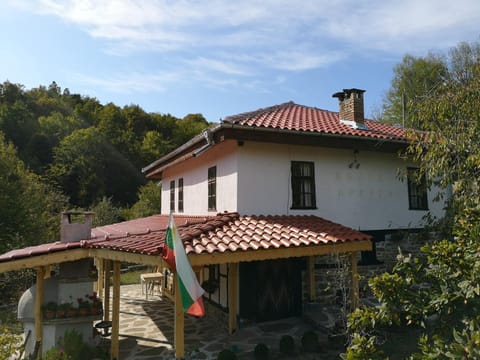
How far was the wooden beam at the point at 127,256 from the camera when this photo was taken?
5.88m

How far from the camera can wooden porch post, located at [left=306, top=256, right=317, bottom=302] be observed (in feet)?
32.4

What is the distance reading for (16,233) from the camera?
1548cm

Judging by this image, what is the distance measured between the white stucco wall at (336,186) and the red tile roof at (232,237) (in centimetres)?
74

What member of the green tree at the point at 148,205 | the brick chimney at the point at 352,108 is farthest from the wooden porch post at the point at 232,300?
the green tree at the point at 148,205

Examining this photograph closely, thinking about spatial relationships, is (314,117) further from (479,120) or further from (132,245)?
(132,245)

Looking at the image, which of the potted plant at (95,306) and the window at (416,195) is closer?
the potted plant at (95,306)

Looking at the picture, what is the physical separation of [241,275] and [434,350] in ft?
18.2

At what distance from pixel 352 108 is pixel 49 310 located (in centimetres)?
1044

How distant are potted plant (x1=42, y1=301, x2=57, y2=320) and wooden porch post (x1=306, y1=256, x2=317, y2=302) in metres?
6.58

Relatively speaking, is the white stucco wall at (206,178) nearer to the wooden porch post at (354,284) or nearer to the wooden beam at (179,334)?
the wooden porch post at (354,284)

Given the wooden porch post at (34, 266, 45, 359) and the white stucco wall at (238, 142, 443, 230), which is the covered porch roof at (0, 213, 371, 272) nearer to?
the wooden porch post at (34, 266, 45, 359)

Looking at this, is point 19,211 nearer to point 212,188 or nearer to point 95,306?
point 95,306

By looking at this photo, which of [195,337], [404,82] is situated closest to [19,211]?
[195,337]

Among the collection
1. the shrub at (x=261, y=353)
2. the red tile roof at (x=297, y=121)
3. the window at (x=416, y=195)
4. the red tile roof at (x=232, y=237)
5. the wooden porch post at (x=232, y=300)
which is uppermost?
the red tile roof at (x=297, y=121)
